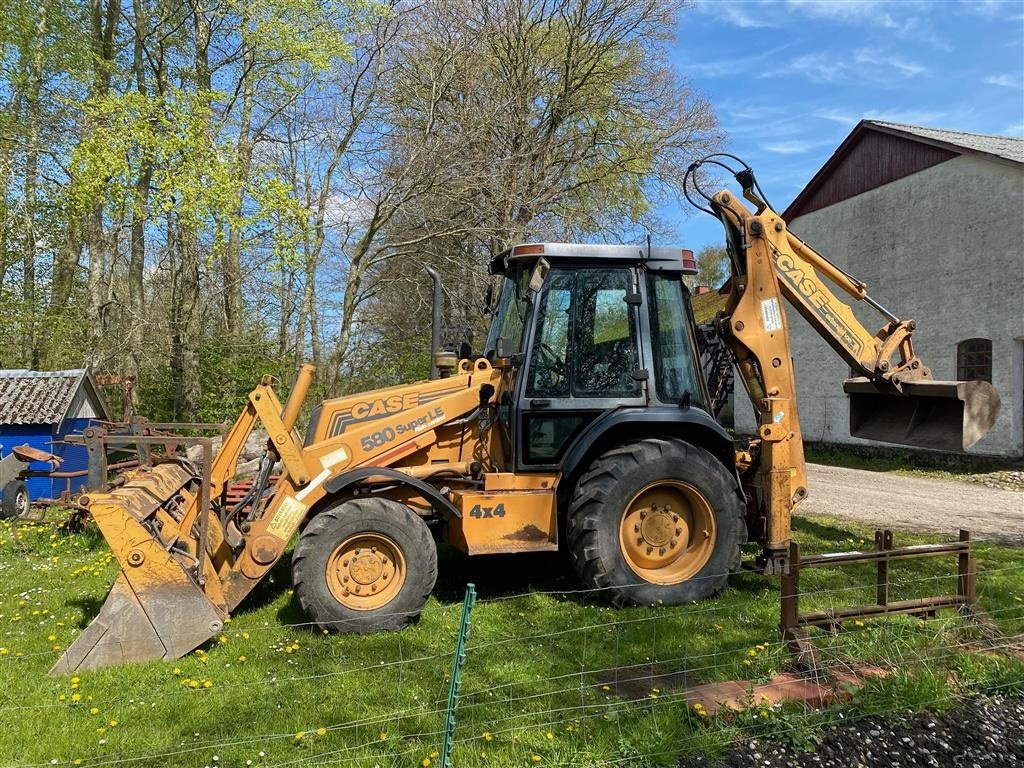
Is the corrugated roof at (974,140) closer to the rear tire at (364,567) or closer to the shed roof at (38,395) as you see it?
the rear tire at (364,567)

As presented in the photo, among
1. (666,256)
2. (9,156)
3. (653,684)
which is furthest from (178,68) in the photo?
(653,684)

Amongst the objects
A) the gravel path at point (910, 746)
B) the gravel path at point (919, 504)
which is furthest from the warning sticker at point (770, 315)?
the gravel path at point (919, 504)

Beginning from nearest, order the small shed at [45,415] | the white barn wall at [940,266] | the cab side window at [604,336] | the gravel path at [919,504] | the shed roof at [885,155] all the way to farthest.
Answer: the cab side window at [604,336] < the gravel path at [919,504] < the small shed at [45,415] < the white barn wall at [940,266] < the shed roof at [885,155]

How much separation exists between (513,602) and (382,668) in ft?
5.08

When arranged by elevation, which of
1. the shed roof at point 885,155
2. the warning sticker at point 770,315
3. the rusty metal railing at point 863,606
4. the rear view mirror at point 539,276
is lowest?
the rusty metal railing at point 863,606

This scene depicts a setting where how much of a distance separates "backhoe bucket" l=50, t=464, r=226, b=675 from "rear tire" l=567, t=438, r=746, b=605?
260 centimetres

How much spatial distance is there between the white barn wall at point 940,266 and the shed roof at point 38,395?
1459cm

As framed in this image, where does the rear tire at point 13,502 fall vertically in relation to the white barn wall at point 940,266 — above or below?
below

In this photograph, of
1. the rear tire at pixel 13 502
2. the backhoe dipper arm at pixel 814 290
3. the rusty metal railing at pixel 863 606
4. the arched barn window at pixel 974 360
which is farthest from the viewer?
the arched barn window at pixel 974 360

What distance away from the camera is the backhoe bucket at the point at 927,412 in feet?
19.2

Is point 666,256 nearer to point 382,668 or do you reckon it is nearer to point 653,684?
point 653,684

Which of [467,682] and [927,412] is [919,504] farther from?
[467,682]

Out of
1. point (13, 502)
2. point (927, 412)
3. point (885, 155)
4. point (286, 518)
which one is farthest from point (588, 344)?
point (885, 155)

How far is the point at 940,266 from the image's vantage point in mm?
16109
